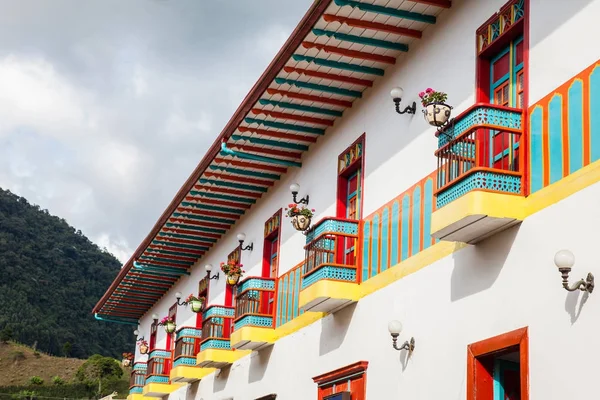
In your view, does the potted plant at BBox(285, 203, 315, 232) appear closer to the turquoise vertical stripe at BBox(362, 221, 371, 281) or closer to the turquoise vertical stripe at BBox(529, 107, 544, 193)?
the turquoise vertical stripe at BBox(362, 221, 371, 281)

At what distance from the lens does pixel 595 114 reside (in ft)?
26.7

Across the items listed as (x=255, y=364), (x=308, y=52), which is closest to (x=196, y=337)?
(x=255, y=364)

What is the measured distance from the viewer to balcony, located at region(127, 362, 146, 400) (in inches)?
1020

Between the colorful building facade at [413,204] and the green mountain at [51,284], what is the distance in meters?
56.9

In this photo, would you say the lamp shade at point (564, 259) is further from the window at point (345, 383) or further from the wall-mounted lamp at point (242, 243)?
the wall-mounted lamp at point (242, 243)

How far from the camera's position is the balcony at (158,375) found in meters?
23.0

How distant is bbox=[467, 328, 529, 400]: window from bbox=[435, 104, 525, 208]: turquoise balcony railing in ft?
4.46

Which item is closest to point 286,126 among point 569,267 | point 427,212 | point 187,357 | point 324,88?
point 324,88

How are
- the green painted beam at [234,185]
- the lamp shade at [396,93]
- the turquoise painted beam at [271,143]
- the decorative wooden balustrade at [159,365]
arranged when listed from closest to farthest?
the lamp shade at [396,93] → the turquoise painted beam at [271,143] → the green painted beam at [234,185] → the decorative wooden balustrade at [159,365]

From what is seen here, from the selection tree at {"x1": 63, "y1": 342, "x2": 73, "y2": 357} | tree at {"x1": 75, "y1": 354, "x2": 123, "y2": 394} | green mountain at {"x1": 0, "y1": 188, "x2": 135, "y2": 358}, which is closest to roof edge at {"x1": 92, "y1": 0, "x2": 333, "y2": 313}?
tree at {"x1": 75, "y1": 354, "x2": 123, "y2": 394}

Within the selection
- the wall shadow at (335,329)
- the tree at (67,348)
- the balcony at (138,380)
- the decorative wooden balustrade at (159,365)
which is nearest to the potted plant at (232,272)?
the wall shadow at (335,329)

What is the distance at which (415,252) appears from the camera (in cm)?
1099

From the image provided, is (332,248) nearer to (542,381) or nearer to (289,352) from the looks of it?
(289,352)

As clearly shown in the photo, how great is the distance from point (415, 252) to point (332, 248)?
193 cm
